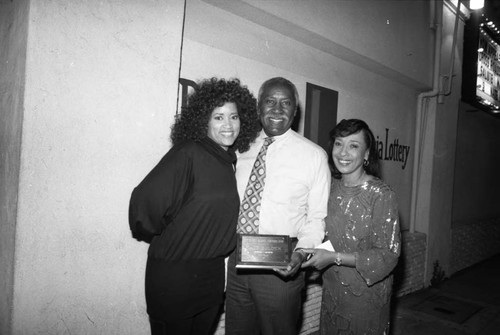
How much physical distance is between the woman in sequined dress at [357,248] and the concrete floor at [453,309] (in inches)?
92.3

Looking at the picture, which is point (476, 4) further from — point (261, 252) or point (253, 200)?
point (261, 252)

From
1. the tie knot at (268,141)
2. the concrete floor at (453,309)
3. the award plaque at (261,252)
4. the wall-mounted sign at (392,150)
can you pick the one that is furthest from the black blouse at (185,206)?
the wall-mounted sign at (392,150)

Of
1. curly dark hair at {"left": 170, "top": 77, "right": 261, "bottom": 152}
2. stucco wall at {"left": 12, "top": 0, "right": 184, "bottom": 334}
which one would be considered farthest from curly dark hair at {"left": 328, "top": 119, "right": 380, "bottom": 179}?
stucco wall at {"left": 12, "top": 0, "right": 184, "bottom": 334}

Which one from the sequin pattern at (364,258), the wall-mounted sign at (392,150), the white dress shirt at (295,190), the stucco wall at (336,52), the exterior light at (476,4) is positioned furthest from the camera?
the exterior light at (476,4)

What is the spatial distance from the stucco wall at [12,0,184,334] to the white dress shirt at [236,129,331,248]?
77 cm

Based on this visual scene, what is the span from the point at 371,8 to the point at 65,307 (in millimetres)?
4461

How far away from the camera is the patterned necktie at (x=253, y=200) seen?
83.5 inches

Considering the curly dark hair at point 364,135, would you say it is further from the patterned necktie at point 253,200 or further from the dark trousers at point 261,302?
the dark trousers at point 261,302

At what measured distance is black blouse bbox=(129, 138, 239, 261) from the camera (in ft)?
5.62

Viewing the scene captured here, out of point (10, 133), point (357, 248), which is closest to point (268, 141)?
point (357, 248)

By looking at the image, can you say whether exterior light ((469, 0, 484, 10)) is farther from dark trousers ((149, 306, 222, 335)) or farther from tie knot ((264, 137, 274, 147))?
dark trousers ((149, 306, 222, 335))

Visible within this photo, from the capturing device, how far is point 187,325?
1813mm

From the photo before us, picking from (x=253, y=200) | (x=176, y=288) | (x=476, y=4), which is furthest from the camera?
(x=476, y=4)

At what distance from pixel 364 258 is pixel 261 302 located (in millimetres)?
704
